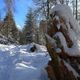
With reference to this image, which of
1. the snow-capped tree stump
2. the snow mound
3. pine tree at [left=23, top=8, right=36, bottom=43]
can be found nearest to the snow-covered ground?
the snow-capped tree stump

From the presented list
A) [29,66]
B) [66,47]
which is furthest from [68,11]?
[29,66]

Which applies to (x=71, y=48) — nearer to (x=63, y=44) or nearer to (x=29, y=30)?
(x=63, y=44)

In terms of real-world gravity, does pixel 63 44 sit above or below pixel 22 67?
above

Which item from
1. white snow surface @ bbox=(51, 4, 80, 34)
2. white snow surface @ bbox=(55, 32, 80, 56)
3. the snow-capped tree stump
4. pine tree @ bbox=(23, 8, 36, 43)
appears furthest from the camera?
pine tree @ bbox=(23, 8, 36, 43)

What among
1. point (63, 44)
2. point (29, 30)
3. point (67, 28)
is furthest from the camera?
point (29, 30)

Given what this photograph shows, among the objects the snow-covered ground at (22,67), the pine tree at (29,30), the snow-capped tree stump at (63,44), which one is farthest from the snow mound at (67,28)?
the pine tree at (29,30)

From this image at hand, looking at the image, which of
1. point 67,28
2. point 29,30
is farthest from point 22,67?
point 29,30

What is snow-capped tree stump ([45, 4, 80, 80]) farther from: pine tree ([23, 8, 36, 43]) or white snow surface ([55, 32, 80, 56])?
pine tree ([23, 8, 36, 43])

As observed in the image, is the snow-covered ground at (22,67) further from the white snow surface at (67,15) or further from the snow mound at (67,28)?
the white snow surface at (67,15)

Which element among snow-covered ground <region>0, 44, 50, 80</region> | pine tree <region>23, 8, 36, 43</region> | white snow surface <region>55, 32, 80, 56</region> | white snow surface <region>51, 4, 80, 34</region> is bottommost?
pine tree <region>23, 8, 36, 43</region>

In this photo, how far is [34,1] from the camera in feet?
89.0

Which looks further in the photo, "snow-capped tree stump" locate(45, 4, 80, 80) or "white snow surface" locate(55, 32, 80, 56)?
"white snow surface" locate(55, 32, 80, 56)

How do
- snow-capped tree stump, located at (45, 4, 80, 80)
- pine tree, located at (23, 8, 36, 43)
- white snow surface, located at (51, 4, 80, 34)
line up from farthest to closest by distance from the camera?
pine tree, located at (23, 8, 36, 43)
white snow surface, located at (51, 4, 80, 34)
snow-capped tree stump, located at (45, 4, 80, 80)

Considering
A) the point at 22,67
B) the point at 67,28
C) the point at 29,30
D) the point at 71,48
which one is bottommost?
the point at 29,30
